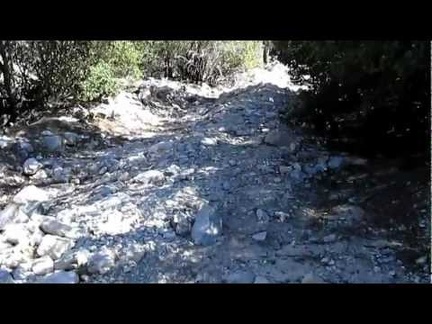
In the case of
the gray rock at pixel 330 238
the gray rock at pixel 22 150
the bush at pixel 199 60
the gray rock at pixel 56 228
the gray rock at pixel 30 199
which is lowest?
the gray rock at pixel 30 199

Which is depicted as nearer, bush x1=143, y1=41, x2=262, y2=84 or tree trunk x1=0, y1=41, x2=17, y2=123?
tree trunk x1=0, y1=41, x2=17, y2=123

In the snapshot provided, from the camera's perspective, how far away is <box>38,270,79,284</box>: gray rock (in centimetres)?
329

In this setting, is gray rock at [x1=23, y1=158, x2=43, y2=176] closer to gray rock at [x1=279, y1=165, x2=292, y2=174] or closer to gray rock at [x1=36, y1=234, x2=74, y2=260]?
gray rock at [x1=36, y1=234, x2=74, y2=260]

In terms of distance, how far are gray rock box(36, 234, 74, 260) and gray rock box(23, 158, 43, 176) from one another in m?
1.87

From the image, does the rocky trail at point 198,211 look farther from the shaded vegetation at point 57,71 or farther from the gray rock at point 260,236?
the shaded vegetation at point 57,71

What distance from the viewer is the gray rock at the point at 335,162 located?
5.00 m

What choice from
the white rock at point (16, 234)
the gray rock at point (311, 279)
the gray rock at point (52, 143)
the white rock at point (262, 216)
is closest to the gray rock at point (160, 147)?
the gray rock at point (52, 143)

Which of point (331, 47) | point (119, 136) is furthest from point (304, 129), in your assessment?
point (119, 136)

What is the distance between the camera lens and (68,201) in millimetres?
4672

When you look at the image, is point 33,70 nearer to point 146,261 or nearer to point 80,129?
point 80,129

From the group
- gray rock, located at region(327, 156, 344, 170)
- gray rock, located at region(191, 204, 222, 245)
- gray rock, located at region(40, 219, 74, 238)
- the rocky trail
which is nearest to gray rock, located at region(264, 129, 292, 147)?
the rocky trail

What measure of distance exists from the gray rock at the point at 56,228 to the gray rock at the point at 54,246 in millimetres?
78
